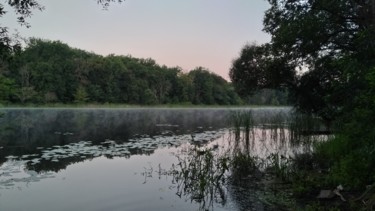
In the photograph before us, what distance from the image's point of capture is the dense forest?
81.3 meters

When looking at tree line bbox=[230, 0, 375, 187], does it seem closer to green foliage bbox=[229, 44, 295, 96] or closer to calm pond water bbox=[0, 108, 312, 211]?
green foliage bbox=[229, 44, 295, 96]

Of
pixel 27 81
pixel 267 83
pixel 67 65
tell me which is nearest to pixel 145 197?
pixel 267 83

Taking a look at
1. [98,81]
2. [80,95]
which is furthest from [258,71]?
[98,81]

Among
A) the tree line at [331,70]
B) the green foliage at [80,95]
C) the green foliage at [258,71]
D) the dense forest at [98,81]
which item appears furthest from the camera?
the green foliage at [80,95]

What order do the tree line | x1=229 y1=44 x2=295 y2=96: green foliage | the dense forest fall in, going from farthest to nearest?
the dense forest, x1=229 y1=44 x2=295 y2=96: green foliage, the tree line

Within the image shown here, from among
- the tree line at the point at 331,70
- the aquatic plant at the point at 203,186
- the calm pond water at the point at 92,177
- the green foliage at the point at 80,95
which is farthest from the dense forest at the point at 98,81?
the aquatic plant at the point at 203,186

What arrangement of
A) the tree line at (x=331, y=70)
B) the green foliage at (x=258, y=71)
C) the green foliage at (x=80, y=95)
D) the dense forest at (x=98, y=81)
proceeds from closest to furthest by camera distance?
the tree line at (x=331, y=70)
the green foliage at (x=258, y=71)
the dense forest at (x=98, y=81)
the green foliage at (x=80, y=95)

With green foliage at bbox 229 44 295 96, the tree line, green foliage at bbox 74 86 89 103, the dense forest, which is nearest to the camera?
the tree line

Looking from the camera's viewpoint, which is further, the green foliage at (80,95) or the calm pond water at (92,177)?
the green foliage at (80,95)

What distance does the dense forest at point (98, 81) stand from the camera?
8131 cm

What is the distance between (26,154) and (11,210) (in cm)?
727

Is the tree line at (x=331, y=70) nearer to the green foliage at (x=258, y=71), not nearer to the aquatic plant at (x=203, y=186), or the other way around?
the green foliage at (x=258, y=71)

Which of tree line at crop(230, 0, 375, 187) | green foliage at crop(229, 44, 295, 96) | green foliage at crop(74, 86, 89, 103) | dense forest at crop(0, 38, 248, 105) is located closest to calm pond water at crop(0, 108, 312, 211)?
tree line at crop(230, 0, 375, 187)

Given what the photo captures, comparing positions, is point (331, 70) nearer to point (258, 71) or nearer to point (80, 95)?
point (258, 71)
